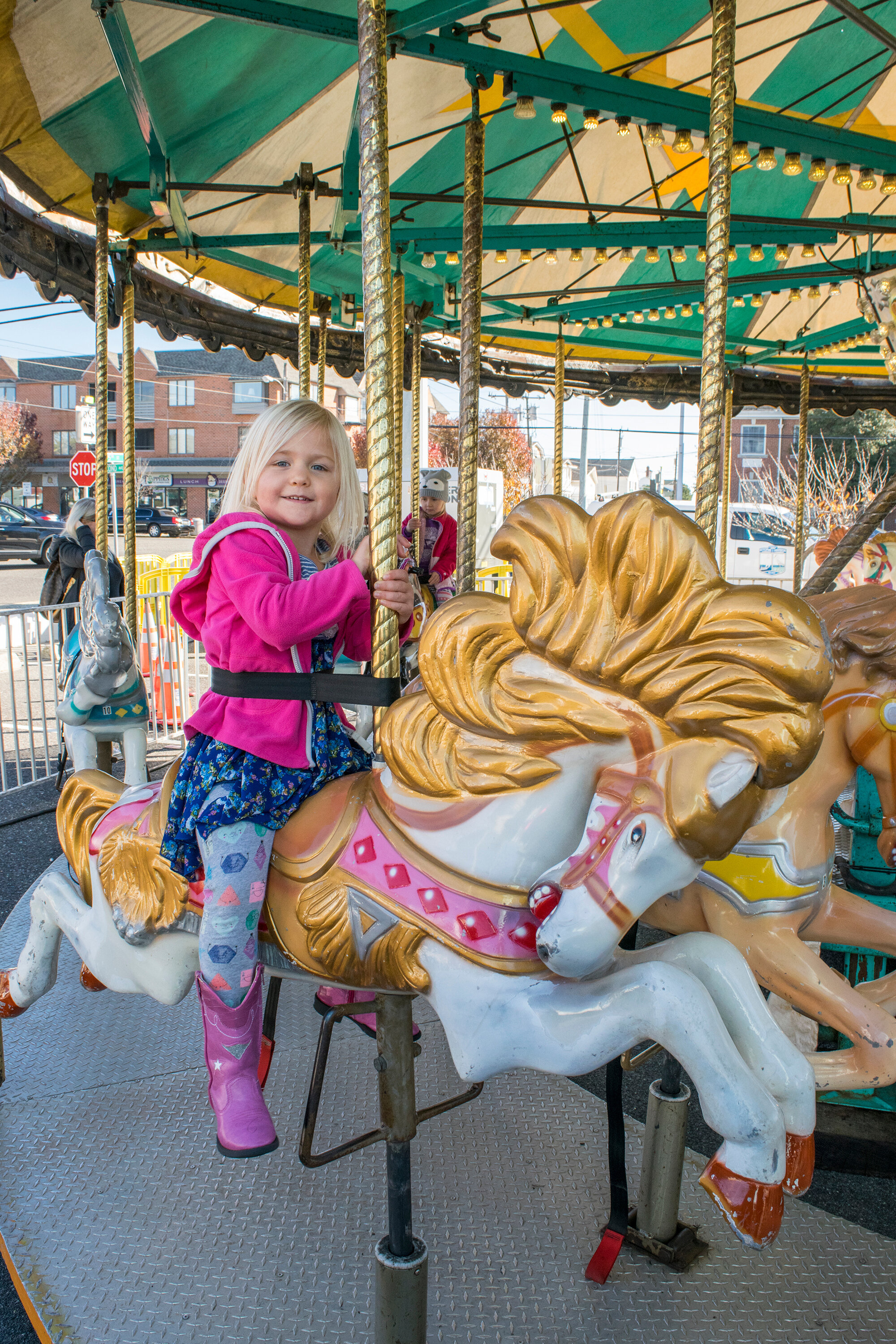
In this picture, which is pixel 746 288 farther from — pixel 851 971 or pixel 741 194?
pixel 851 971

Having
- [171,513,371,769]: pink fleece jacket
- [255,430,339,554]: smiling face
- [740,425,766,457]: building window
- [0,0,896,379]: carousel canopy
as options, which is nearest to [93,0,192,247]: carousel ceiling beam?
[0,0,896,379]: carousel canopy

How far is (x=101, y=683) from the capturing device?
329 cm

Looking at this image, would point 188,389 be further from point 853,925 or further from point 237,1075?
point 237,1075

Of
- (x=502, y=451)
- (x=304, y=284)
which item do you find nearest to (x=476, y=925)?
(x=304, y=284)

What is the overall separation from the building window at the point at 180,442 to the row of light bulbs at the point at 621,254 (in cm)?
3592

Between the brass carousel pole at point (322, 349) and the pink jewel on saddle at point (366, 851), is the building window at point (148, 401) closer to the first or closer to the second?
the brass carousel pole at point (322, 349)

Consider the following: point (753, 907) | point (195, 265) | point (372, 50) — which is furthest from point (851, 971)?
point (195, 265)

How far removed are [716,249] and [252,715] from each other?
95cm

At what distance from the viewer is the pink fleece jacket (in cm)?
122

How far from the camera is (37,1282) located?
1.46 metres

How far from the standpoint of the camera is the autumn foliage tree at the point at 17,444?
33.8m

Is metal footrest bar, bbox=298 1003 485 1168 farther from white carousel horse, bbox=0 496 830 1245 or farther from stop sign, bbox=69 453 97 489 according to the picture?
stop sign, bbox=69 453 97 489

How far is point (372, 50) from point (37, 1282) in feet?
5.92

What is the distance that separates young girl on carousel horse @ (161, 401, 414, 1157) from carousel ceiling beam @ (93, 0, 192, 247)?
1745 millimetres
